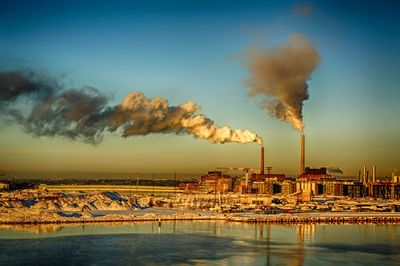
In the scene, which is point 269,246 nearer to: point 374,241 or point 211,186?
point 374,241

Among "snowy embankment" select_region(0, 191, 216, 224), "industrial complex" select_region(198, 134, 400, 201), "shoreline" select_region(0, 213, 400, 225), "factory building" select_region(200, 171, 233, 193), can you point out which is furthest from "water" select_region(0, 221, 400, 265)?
"factory building" select_region(200, 171, 233, 193)

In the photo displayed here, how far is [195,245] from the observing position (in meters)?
25.7

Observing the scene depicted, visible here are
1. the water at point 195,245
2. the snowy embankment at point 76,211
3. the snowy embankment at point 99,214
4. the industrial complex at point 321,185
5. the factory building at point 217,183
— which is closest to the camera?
the water at point 195,245

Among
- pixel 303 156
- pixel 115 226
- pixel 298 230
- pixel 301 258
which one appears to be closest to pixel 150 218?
pixel 115 226

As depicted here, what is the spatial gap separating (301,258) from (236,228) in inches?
468

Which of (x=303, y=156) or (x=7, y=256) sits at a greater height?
(x=303, y=156)

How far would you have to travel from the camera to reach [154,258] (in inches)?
853

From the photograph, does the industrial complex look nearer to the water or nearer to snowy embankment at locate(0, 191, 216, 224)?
snowy embankment at locate(0, 191, 216, 224)

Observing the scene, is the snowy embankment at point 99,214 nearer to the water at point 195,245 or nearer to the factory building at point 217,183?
the water at point 195,245

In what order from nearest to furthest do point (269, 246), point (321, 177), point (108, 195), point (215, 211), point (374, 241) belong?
point (269, 246) < point (374, 241) < point (215, 211) < point (108, 195) < point (321, 177)

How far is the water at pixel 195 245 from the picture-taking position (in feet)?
70.7

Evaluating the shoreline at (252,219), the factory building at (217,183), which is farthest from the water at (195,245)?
the factory building at (217,183)

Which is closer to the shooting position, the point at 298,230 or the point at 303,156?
the point at 298,230

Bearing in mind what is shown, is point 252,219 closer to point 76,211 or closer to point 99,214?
point 99,214
